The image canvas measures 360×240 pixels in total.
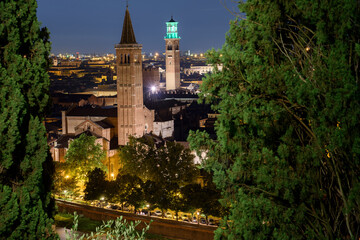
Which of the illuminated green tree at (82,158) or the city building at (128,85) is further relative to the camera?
the city building at (128,85)

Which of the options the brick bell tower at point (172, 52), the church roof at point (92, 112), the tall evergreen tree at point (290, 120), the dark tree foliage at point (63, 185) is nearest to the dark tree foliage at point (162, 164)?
the dark tree foliage at point (63, 185)

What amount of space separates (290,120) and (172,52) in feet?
283

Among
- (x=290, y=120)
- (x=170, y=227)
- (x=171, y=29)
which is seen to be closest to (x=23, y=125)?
(x=290, y=120)

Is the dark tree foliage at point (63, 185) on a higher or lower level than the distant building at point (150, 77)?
lower

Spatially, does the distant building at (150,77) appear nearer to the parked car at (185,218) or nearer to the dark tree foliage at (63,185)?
the dark tree foliage at (63,185)

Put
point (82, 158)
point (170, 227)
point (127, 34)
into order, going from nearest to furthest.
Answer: point (170, 227)
point (82, 158)
point (127, 34)

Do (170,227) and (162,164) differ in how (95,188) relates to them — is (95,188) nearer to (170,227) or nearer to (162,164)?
(162,164)

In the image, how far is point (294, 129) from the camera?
35.8 ft

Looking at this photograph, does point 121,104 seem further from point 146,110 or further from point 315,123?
point 315,123

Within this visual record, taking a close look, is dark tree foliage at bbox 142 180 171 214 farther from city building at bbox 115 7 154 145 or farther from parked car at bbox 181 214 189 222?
city building at bbox 115 7 154 145

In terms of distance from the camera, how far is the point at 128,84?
1777 inches

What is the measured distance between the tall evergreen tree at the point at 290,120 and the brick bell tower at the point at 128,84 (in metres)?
33.6

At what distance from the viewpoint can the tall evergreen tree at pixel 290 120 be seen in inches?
370

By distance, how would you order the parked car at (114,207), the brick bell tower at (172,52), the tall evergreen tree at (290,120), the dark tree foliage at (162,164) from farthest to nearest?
the brick bell tower at (172,52) → the dark tree foliage at (162,164) → the parked car at (114,207) → the tall evergreen tree at (290,120)
